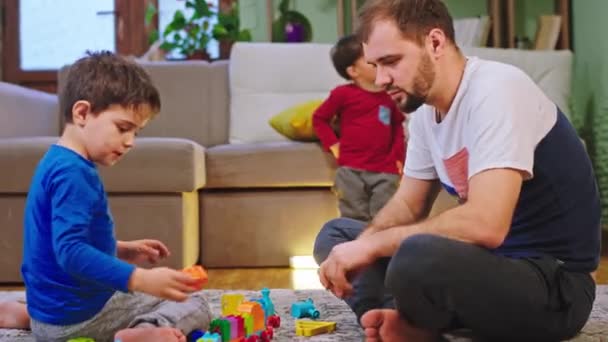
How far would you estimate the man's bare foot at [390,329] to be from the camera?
141 cm

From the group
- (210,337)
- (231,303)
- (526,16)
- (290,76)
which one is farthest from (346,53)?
(526,16)

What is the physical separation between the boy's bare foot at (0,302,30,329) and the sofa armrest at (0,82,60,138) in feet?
3.82

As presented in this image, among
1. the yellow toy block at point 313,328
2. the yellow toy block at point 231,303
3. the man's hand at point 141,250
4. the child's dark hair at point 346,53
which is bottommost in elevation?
the yellow toy block at point 313,328

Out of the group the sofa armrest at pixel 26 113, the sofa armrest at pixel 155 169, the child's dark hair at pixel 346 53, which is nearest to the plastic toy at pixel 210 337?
the sofa armrest at pixel 155 169

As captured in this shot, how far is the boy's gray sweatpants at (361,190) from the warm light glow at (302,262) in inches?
7.9

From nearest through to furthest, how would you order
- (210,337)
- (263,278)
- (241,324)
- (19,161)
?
(210,337) → (241,324) → (19,161) → (263,278)

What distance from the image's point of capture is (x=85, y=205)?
4.66 ft

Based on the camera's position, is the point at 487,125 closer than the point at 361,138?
Yes

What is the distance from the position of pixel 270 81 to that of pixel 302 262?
3.09ft

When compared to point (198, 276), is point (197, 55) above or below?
above

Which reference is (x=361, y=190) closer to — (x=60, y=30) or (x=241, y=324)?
(x=241, y=324)

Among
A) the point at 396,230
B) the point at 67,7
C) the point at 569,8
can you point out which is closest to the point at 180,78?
the point at 67,7

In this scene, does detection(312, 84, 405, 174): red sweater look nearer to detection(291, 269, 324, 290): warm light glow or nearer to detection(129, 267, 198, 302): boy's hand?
detection(291, 269, 324, 290): warm light glow

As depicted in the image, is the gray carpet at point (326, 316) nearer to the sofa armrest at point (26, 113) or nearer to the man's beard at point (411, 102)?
the man's beard at point (411, 102)
